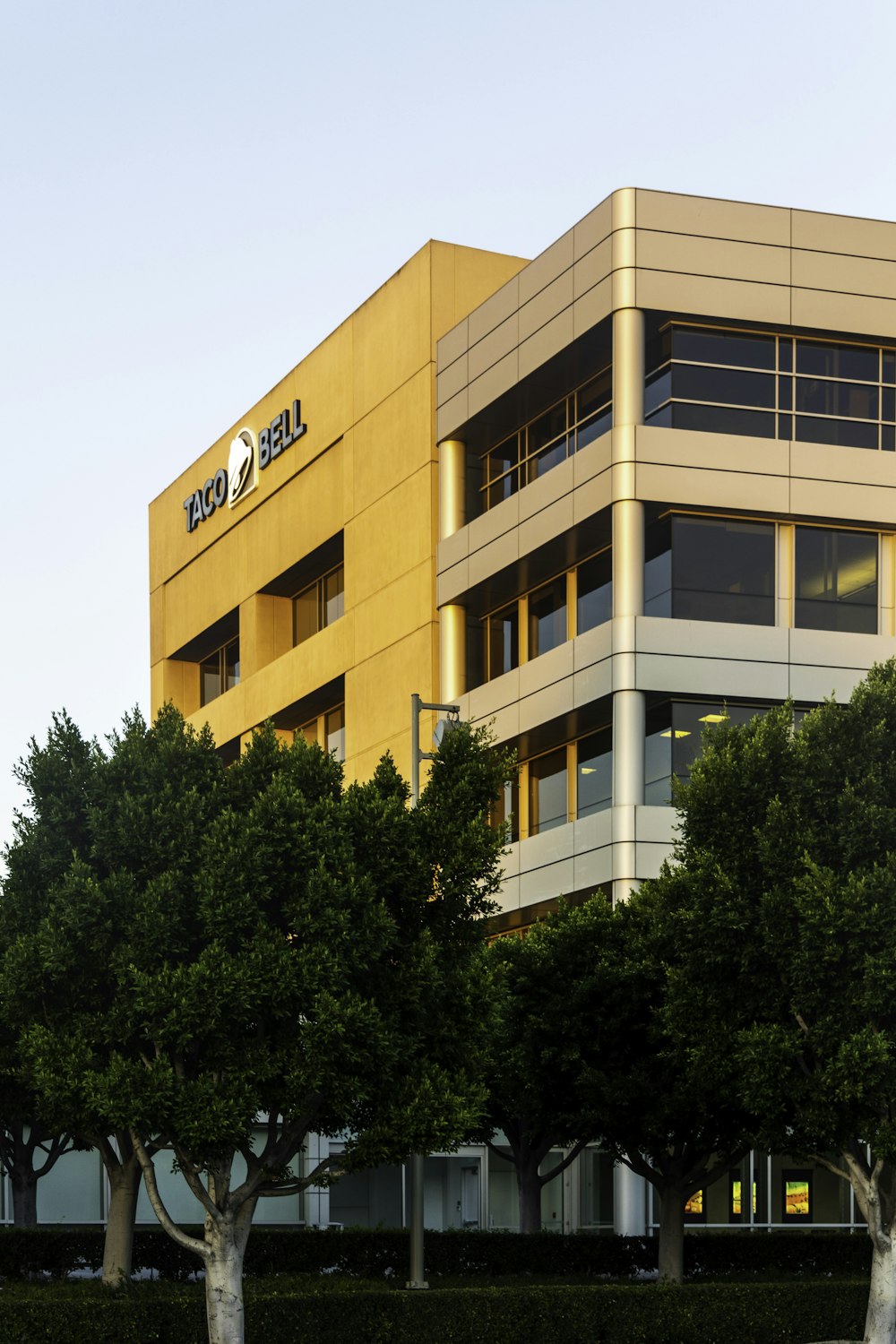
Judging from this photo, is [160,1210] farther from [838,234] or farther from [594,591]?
[838,234]

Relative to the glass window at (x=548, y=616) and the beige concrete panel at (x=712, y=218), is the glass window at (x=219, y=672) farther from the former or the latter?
the beige concrete panel at (x=712, y=218)

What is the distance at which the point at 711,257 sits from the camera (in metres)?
42.3

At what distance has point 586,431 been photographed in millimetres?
44688

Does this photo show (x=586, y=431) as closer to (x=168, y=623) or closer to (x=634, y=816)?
(x=634, y=816)

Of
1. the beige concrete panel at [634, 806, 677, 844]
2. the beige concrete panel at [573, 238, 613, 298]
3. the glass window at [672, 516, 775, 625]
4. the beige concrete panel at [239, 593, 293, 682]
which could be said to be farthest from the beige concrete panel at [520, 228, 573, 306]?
the beige concrete panel at [239, 593, 293, 682]

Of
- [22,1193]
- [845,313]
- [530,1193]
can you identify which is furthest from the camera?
[845,313]

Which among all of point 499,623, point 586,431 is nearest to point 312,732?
point 499,623

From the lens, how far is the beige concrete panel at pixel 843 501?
42.3 meters

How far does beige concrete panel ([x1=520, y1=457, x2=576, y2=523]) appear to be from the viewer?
4366 centimetres

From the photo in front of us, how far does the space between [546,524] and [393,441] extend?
879 cm

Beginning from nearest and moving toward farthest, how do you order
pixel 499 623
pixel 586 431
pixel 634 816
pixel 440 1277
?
pixel 440 1277 < pixel 634 816 < pixel 586 431 < pixel 499 623

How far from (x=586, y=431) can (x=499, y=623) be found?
20.9 ft

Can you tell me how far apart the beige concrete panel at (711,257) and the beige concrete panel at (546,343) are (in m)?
2.65

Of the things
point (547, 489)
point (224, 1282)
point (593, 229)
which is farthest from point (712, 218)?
point (224, 1282)
